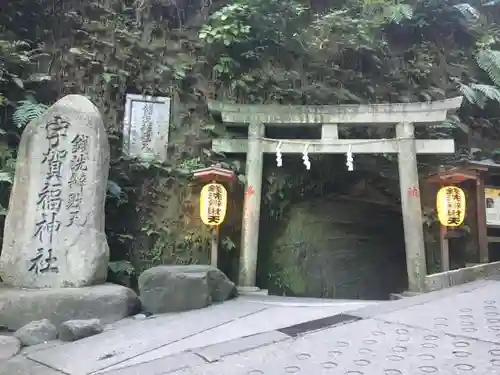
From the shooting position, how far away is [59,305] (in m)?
5.32

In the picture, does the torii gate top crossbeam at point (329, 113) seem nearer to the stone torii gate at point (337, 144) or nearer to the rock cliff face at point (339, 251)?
the stone torii gate at point (337, 144)

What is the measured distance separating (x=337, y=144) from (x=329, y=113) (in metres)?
0.59

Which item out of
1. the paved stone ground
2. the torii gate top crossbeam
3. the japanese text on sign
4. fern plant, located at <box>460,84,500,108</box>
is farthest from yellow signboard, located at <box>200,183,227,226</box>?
fern plant, located at <box>460,84,500,108</box>

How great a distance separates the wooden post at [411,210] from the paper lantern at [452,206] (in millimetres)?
401

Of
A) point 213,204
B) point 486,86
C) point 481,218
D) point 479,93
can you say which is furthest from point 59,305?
point 486,86

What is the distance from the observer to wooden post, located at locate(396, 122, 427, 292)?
7008 millimetres

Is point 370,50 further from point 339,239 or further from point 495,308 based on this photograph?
point 495,308

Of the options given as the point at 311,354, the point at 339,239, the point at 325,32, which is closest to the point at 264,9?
the point at 325,32

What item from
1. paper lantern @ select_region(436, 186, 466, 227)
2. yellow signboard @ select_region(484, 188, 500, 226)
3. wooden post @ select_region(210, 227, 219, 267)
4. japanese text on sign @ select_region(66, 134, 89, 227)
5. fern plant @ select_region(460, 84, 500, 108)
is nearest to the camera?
japanese text on sign @ select_region(66, 134, 89, 227)

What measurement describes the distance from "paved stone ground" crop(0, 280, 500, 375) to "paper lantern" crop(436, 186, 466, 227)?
1.76 m

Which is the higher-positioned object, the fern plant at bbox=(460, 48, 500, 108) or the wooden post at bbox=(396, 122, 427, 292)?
the fern plant at bbox=(460, 48, 500, 108)

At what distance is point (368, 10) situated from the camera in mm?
10148

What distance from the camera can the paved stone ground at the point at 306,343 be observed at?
327 centimetres

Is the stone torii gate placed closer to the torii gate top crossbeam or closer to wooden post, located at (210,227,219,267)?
the torii gate top crossbeam
